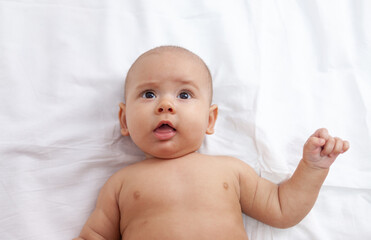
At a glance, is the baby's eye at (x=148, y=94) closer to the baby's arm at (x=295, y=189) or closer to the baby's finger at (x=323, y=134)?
the baby's arm at (x=295, y=189)

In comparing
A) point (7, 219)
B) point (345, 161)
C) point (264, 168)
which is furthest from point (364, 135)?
point (7, 219)

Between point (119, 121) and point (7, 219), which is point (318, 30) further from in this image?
point (7, 219)

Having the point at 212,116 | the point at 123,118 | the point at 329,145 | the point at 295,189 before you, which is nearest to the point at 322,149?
the point at 329,145

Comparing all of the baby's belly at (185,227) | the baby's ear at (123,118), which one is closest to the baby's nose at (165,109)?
the baby's ear at (123,118)

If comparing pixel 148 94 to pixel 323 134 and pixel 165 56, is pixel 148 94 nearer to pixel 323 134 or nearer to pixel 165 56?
pixel 165 56

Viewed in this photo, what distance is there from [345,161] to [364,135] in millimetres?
126

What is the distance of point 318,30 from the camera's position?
1615 millimetres

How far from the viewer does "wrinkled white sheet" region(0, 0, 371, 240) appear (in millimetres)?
1355

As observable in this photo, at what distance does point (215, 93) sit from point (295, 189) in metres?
0.47

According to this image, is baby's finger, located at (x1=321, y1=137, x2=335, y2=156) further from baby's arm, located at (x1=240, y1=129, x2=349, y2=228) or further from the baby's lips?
the baby's lips

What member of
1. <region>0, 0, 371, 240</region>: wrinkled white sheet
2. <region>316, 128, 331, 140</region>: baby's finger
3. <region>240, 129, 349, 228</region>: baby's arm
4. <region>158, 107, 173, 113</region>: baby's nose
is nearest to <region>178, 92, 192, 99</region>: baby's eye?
<region>158, 107, 173, 113</region>: baby's nose

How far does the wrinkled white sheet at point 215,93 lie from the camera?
136 cm

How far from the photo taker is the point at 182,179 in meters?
1.28

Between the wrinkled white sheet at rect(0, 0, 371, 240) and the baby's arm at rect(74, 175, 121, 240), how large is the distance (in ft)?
0.22
